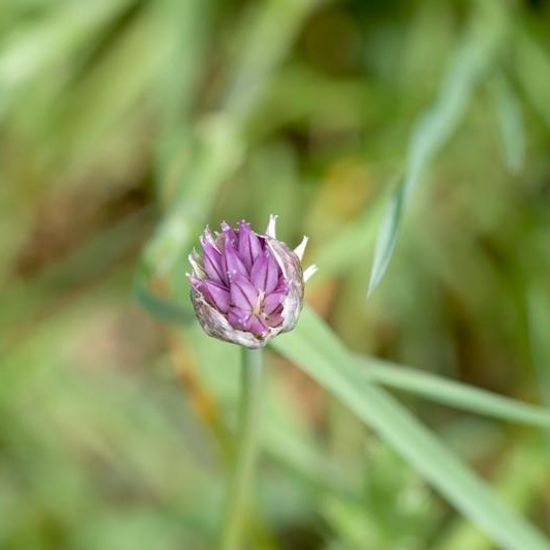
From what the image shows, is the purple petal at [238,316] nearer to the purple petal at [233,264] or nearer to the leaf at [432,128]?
the purple petal at [233,264]

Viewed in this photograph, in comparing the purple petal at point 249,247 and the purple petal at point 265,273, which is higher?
the purple petal at point 249,247

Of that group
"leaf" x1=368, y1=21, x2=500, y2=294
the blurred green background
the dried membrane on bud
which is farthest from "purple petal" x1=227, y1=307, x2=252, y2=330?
the blurred green background

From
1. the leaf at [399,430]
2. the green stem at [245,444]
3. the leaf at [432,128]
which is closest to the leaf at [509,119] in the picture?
the leaf at [432,128]

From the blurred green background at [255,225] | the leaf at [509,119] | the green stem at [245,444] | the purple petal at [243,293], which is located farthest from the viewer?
the blurred green background at [255,225]

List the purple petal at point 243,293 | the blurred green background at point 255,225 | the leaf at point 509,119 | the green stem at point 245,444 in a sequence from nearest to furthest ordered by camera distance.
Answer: the purple petal at point 243,293 < the green stem at point 245,444 < the leaf at point 509,119 < the blurred green background at point 255,225

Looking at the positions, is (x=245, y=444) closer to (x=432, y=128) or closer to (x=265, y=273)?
(x=265, y=273)

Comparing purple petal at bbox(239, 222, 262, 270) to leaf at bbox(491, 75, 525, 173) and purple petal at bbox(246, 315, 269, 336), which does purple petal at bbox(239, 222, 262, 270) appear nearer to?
purple petal at bbox(246, 315, 269, 336)

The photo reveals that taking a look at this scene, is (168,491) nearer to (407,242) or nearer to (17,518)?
(17,518)

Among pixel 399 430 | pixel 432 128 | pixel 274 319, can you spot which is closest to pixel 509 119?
pixel 432 128
